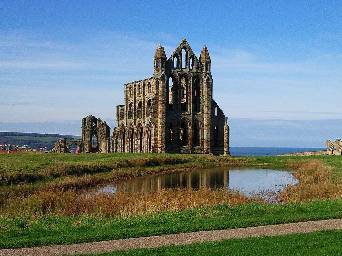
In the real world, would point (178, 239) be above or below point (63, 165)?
below

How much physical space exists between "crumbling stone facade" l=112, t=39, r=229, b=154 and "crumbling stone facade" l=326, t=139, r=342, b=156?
49.7 feet

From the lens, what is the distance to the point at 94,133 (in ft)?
297

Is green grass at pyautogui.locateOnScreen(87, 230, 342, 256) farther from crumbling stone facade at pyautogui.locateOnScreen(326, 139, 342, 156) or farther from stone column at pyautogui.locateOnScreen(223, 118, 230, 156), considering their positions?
stone column at pyautogui.locateOnScreen(223, 118, 230, 156)

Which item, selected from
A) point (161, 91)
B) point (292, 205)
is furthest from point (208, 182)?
point (161, 91)

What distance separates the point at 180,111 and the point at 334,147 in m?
23.4

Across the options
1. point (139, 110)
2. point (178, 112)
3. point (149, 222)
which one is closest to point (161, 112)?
point (178, 112)

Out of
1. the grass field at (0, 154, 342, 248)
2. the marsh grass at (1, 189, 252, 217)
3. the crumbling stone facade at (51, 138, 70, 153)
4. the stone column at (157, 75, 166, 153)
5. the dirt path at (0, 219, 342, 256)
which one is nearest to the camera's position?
the dirt path at (0, 219, 342, 256)

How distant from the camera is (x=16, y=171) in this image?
3647cm

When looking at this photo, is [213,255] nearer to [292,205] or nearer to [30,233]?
[30,233]

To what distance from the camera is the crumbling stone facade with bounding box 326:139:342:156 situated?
3063 inches

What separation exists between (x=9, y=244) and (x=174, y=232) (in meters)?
5.21

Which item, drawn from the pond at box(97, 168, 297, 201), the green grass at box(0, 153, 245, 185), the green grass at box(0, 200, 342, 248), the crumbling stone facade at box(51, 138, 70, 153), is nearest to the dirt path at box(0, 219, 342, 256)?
the green grass at box(0, 200, 342, 248)

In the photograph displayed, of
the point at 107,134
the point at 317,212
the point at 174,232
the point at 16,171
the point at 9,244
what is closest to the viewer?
the point at 9,244

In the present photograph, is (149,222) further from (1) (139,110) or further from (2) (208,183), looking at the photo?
(1) (139,110)
